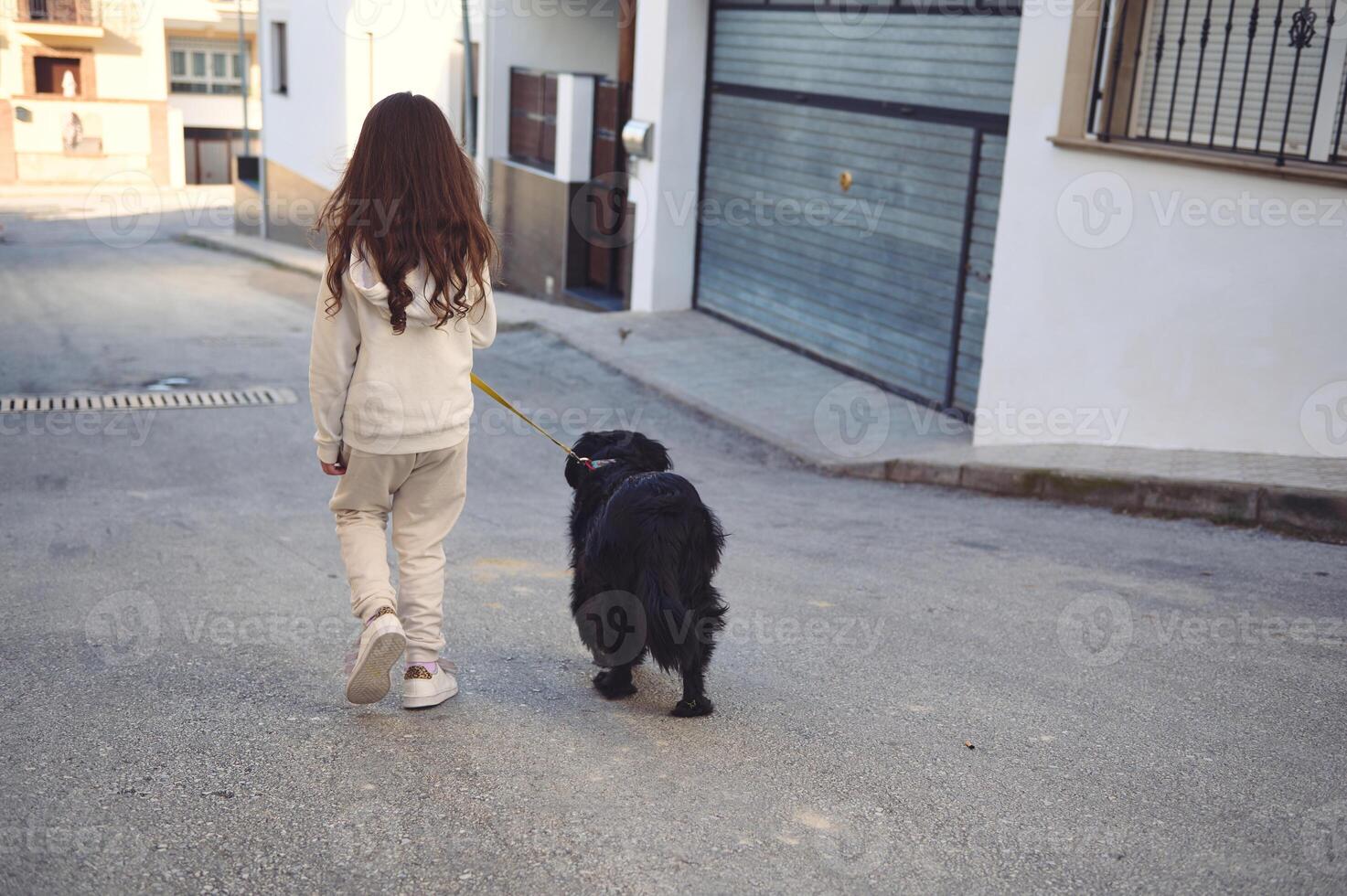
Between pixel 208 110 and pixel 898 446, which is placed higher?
pixel 208 110

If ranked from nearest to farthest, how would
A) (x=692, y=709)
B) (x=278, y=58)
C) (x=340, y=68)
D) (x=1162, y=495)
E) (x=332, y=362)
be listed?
1. (x=332, y=362)
2. (x=692, y=709)
3. (x=1162, y=495)
4. (x=340, y=68)
5. (x=278, y=58)

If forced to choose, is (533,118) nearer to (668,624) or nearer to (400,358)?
(400,358)

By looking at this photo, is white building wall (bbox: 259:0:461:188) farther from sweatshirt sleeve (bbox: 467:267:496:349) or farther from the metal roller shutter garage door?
sweatshirt sleeve (bbox: 467:267:496:349)

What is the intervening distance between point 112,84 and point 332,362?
135 feet

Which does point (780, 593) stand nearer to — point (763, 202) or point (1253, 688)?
point (1253, 688)

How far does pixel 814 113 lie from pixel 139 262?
15.4 metres

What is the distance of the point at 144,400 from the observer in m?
9.89

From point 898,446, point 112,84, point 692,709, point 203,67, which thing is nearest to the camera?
point 692,709

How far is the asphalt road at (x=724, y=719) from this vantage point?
2.83 meters

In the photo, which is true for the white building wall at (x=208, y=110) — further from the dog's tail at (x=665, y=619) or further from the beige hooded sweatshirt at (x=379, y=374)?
the dog's tail at (x=665, y=619)

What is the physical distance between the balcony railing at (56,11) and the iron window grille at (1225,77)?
126 ft

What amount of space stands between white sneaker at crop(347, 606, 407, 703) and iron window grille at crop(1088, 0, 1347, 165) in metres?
5.62

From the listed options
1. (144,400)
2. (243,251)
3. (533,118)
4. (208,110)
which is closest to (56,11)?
(208,110)

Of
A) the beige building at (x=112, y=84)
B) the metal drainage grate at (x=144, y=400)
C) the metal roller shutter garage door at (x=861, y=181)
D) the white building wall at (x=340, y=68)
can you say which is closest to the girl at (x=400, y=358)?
the metal roller shutter garage door at (x=861, y=181)
